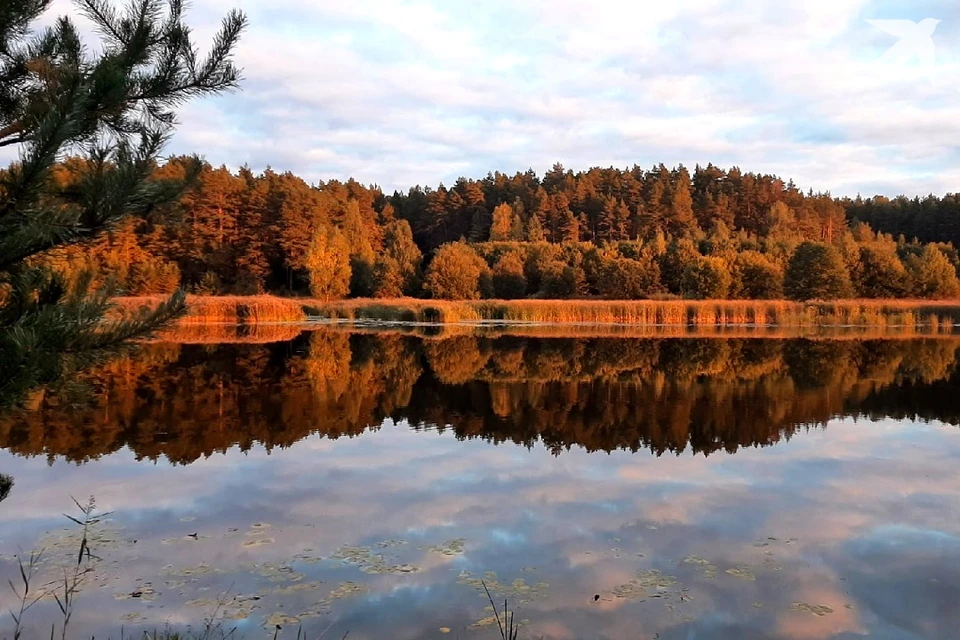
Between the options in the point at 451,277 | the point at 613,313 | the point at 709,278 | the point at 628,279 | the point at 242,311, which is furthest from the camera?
the point at 628,279

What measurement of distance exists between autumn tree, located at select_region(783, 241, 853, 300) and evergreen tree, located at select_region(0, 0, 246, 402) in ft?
173

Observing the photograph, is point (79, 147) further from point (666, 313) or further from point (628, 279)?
point (628, 279)

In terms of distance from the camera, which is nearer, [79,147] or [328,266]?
[79,147]

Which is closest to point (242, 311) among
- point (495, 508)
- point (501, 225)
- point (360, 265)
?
point (360, 265)

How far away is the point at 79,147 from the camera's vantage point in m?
3.25

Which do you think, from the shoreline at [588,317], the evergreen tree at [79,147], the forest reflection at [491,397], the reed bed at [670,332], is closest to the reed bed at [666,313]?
the shoreline at [588,317]

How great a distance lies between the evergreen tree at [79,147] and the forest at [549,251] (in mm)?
38562

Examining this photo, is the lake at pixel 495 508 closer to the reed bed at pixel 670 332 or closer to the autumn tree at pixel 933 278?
the reed bed at pixel 670 332

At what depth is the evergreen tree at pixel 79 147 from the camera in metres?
2.75

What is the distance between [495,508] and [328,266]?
140 ft

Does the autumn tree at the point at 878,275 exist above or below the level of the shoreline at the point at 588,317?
above

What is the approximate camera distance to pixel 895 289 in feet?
174

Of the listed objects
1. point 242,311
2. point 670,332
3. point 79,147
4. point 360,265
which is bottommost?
point 670,332

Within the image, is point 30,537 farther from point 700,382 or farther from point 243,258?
point 243,258
